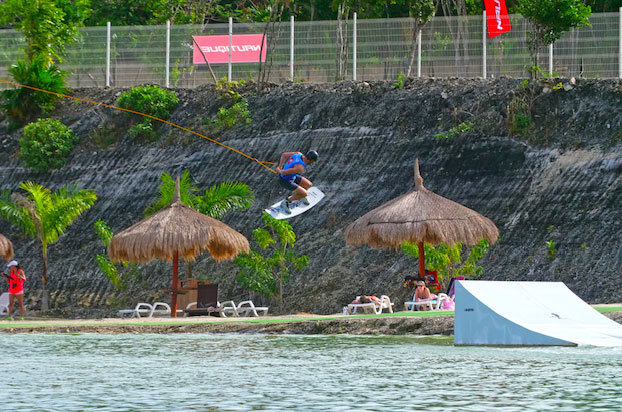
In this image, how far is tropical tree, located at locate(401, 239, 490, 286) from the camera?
20984mm

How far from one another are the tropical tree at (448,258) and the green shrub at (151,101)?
8801 millimetres

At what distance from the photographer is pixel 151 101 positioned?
Result: 2786 cm

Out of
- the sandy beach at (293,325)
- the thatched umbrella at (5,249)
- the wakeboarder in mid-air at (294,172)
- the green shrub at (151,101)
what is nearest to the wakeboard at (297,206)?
the wakeboarder in mid-air at (294,172)

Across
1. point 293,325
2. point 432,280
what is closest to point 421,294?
point 432,280

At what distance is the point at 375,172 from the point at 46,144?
868 cm

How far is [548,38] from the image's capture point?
82.3 ft

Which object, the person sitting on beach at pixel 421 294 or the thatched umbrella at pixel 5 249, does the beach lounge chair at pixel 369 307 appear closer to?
the person sitting on beach at pixel 421 294

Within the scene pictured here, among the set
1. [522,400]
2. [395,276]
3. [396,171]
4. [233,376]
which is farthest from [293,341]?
[396,171]

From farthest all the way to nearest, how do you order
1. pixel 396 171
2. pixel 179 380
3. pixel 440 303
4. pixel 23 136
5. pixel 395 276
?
pixel 23 136
pixel 396 171
pixel 395 276
pixel 440 303
pixel 179 380

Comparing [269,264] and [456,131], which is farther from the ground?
[456,131]

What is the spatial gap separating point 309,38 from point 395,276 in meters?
7.58

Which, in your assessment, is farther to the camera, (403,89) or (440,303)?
(403,89)

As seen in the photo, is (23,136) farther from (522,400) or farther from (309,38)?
(522,400)

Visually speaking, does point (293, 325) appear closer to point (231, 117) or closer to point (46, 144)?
point (231, 117)
